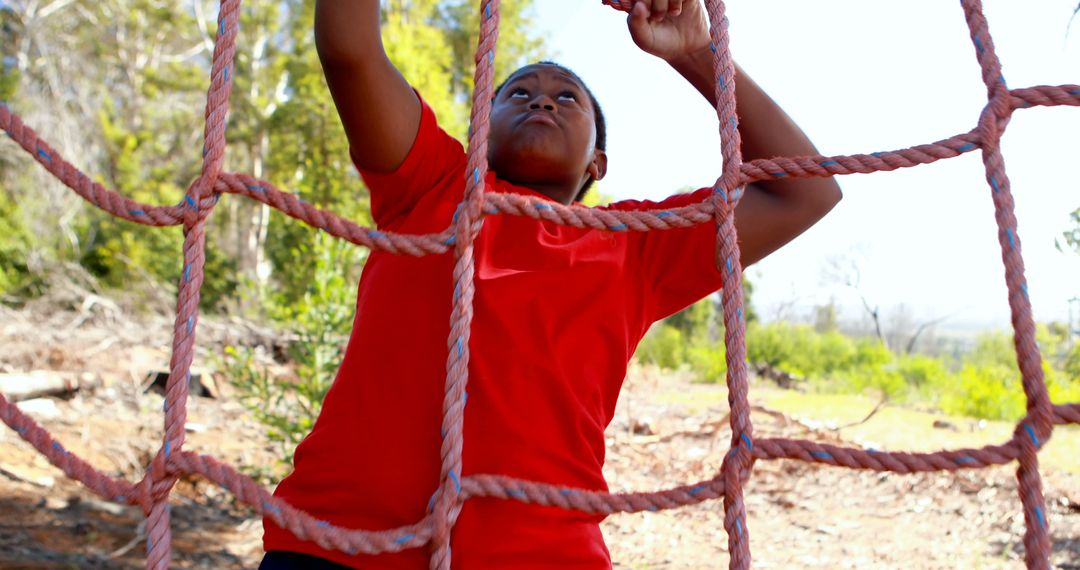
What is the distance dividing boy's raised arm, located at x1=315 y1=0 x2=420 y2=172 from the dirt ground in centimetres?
158

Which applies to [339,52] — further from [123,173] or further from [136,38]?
[136,38]

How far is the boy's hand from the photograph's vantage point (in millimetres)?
911

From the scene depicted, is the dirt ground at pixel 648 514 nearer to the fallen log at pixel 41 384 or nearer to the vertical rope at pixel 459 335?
the fallen log at pixel 41 384

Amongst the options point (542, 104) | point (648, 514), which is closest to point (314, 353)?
point (648, 514)

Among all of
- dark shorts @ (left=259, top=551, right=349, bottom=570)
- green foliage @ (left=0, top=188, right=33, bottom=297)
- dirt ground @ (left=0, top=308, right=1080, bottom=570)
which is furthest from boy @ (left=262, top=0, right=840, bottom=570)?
green foliage @ (left=0, top=188, right=33, bottom=297)

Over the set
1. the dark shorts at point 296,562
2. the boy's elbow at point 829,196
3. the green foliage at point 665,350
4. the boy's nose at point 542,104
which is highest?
the boy's nose at point 542,104

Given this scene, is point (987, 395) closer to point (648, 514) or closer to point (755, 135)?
point (648, 514)

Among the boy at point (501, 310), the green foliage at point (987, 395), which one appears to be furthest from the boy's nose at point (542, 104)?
the green foliage at point (987, 395)

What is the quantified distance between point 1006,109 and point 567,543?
0.60 meters

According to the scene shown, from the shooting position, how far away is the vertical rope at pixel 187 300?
0.66 m

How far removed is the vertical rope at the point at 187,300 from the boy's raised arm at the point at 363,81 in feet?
0.31

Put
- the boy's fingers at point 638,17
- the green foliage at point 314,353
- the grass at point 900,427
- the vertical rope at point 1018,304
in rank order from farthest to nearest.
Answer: the grass at point 900,427 < the green foliage at point 314,353 < the boy's fingers at point 638,17 < the vertical rope at point 1018,304

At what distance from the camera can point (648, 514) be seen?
278 centimetres

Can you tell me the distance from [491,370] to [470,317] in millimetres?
107
